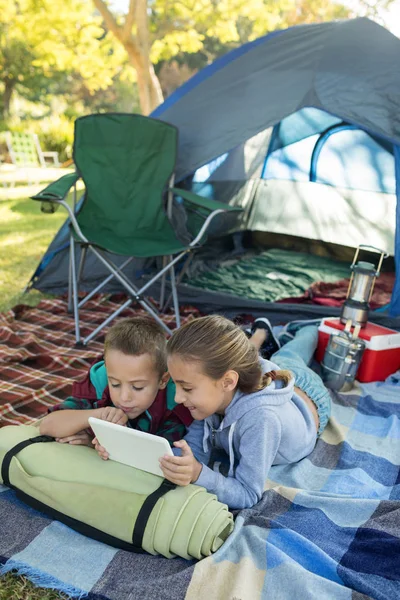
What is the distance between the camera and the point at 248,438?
1556 millimetres

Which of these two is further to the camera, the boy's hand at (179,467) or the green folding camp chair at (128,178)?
the green folding camp chair at (128,178)

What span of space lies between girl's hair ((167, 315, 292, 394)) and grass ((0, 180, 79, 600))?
634 millimetres

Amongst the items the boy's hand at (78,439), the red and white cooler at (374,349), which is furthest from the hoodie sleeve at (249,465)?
the red and white cooler at (374,349)

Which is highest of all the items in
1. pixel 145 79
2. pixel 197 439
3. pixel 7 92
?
pixel 145 79

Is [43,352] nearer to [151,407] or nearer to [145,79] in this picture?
[151,407]

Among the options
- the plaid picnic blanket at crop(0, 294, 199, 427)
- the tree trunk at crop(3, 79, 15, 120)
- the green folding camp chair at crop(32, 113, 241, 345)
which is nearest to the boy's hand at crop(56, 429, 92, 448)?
the plaid picnic blanket at crop(0, 294, 199, 427)

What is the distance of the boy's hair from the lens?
65.2 inches

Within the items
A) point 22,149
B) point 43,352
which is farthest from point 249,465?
point 22,149

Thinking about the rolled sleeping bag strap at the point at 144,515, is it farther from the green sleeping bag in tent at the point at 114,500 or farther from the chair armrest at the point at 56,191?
the chair armrest at the point at 56,191

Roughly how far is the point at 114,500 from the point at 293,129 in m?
3.44

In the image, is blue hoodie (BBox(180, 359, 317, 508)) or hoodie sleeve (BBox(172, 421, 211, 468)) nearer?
blue hoodie (BBox(180, 359, 317, 508))

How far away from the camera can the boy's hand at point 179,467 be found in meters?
1.44

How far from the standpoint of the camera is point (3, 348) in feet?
9.07

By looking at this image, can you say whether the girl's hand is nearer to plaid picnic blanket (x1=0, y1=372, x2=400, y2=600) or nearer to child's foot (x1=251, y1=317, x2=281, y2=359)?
plaid picnic blanket (x1=0, y1=372, x2=400, y2=600)
